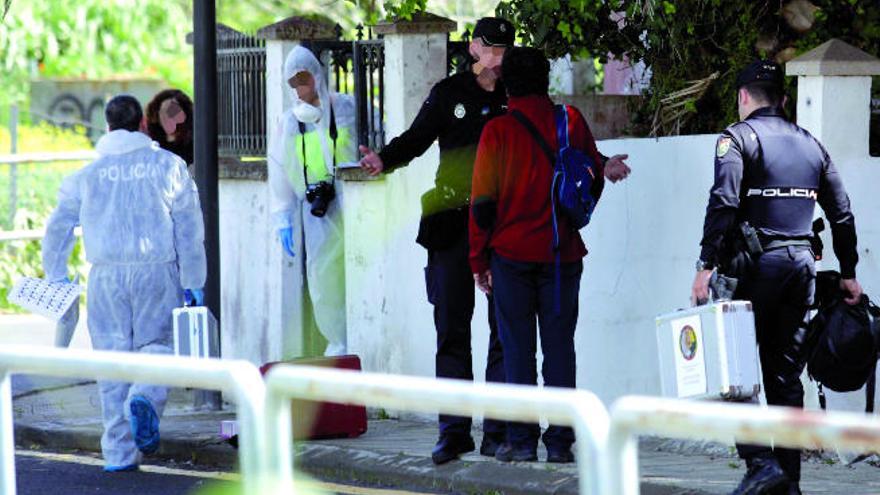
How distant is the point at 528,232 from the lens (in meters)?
8.84

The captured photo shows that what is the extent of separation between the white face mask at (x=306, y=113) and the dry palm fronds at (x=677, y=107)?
1.97m

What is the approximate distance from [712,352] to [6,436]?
3227mm

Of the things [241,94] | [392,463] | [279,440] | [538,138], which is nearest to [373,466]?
[392,463]

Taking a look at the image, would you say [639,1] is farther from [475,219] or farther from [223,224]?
[223,224]

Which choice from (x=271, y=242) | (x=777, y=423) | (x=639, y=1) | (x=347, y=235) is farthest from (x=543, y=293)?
(x=777, y=423)

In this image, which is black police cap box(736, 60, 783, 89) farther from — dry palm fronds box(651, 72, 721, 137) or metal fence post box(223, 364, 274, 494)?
metal fence post box(223, 364, 274, 494)

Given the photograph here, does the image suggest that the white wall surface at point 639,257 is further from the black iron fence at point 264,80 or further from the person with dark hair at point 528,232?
the black iron fence at point 264,80

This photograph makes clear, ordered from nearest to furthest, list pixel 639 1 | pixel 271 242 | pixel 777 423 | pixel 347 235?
pixel 777 423 → pixel 639 1 → pixel 347 235 → pixel 271 242

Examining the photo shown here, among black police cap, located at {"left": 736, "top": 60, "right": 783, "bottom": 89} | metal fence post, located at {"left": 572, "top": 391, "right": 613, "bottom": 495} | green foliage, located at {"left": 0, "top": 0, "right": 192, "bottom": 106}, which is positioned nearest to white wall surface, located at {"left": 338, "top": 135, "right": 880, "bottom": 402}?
black police cap, located at {"left": 736, "top": 60, "right": 783, "bottom": 89}

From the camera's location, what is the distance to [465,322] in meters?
9.49

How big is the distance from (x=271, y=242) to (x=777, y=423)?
9.07 metres

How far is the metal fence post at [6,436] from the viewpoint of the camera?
17.3ft

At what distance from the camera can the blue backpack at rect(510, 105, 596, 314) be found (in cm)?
879

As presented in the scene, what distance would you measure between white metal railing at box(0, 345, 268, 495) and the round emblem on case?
10.5 feet
